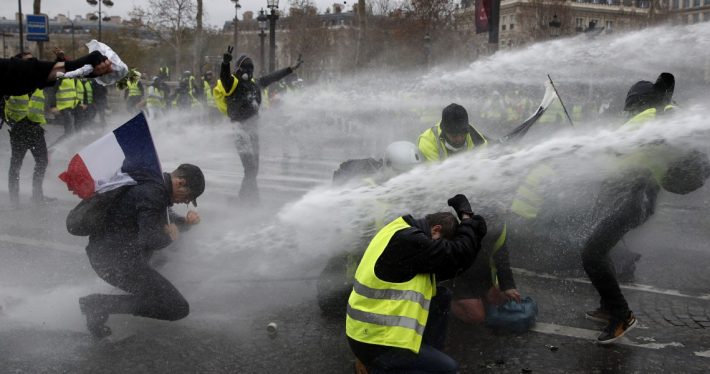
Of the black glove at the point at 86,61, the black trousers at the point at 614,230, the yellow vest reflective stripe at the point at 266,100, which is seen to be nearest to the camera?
the black glove at the point at 86,61

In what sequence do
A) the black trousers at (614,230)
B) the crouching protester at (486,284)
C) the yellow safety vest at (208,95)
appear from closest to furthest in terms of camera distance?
the black trousers at (614,230)
the crouching protester at (486,284)
the yellow safety vest at (208,95)

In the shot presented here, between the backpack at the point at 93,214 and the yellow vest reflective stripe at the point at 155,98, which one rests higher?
the yellow vest reflective stripe at the point at 155,98

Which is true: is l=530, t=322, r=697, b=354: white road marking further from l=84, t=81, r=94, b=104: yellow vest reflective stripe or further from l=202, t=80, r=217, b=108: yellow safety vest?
l=202, t=80, r=217, b=108: yellow safety vest

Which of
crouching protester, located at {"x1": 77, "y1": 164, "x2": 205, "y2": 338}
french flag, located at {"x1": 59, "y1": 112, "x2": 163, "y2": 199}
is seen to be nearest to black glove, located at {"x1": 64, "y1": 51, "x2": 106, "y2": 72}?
french flag, located at {"x1": 59, "y1": 112, "x2": 163, "y2": 199}

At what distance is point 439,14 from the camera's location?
33.9m

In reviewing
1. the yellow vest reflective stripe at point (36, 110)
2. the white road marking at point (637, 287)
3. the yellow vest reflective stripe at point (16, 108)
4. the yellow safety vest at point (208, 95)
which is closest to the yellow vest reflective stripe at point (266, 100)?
the yellow safety vest at point (208, 95)

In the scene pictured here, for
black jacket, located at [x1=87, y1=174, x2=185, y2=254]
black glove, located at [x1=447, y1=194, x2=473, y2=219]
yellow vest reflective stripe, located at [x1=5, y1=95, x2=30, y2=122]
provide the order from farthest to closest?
1. yellow vest reflective stripe, located at [x1=5, y1=95, x2=30, y2=122]
2. black jacket, located at [x1=87, y1=174, x2=185, y2=254]
3. black glove, located at [x1=447, y1=194, x2=473, y2=219]

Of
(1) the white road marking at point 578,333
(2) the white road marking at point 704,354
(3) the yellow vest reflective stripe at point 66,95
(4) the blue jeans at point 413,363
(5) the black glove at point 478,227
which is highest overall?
(3) the yellow vest reflective stripe at point 66,95

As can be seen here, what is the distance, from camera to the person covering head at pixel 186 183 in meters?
4.59

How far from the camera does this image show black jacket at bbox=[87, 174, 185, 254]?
433 centimetres

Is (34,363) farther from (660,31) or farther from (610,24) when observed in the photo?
(610,24)

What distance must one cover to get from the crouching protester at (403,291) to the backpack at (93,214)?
177 centimetres

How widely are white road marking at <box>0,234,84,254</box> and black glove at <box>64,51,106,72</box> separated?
281 centimetres

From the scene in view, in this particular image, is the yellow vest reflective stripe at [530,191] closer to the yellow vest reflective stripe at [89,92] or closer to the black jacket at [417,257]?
the black jacket at [417,257]
